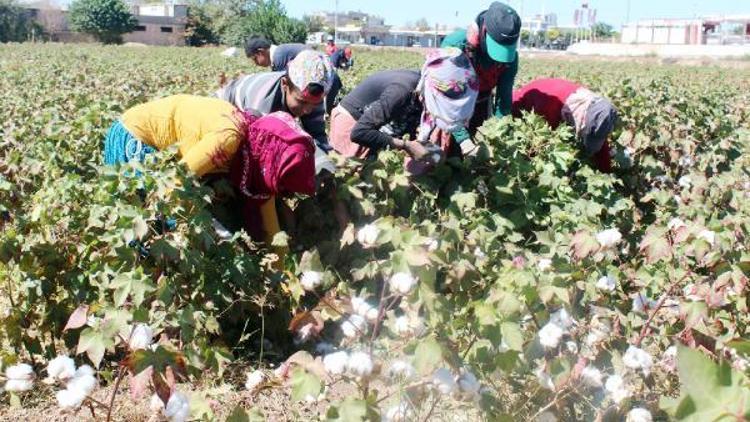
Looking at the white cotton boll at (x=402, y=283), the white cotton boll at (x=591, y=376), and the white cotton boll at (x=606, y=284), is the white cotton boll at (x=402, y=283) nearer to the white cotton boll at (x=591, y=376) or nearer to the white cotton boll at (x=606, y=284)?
the white cotton boll at (x=591, y=376)

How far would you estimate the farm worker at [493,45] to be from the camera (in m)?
3.52

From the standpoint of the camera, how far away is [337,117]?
147 inches

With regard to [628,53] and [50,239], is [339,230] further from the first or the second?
[628,53]

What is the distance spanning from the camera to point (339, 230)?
10.4ft

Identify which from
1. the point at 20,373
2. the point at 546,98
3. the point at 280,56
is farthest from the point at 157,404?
the point at 280,56

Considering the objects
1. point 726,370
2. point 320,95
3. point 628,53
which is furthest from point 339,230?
point 628,53

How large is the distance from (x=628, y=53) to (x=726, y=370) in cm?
6767

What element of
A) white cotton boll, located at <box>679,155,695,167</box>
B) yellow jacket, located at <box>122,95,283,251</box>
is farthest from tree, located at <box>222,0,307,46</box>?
yellow jacket, located at <box>122,95,283,251</box>

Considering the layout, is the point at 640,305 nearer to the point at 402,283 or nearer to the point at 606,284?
the point at 606,284

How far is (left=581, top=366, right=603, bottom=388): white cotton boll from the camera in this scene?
1.73 meters

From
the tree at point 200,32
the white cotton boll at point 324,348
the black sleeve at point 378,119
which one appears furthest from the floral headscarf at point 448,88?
the tree at point 200,32

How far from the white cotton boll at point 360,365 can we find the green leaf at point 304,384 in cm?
7

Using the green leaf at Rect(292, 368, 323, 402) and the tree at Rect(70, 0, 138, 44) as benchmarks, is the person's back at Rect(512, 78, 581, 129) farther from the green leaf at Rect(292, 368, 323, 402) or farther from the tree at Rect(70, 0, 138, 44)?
the tree at Rect(70, 0, 138, 44)

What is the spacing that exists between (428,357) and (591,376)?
0.41m
